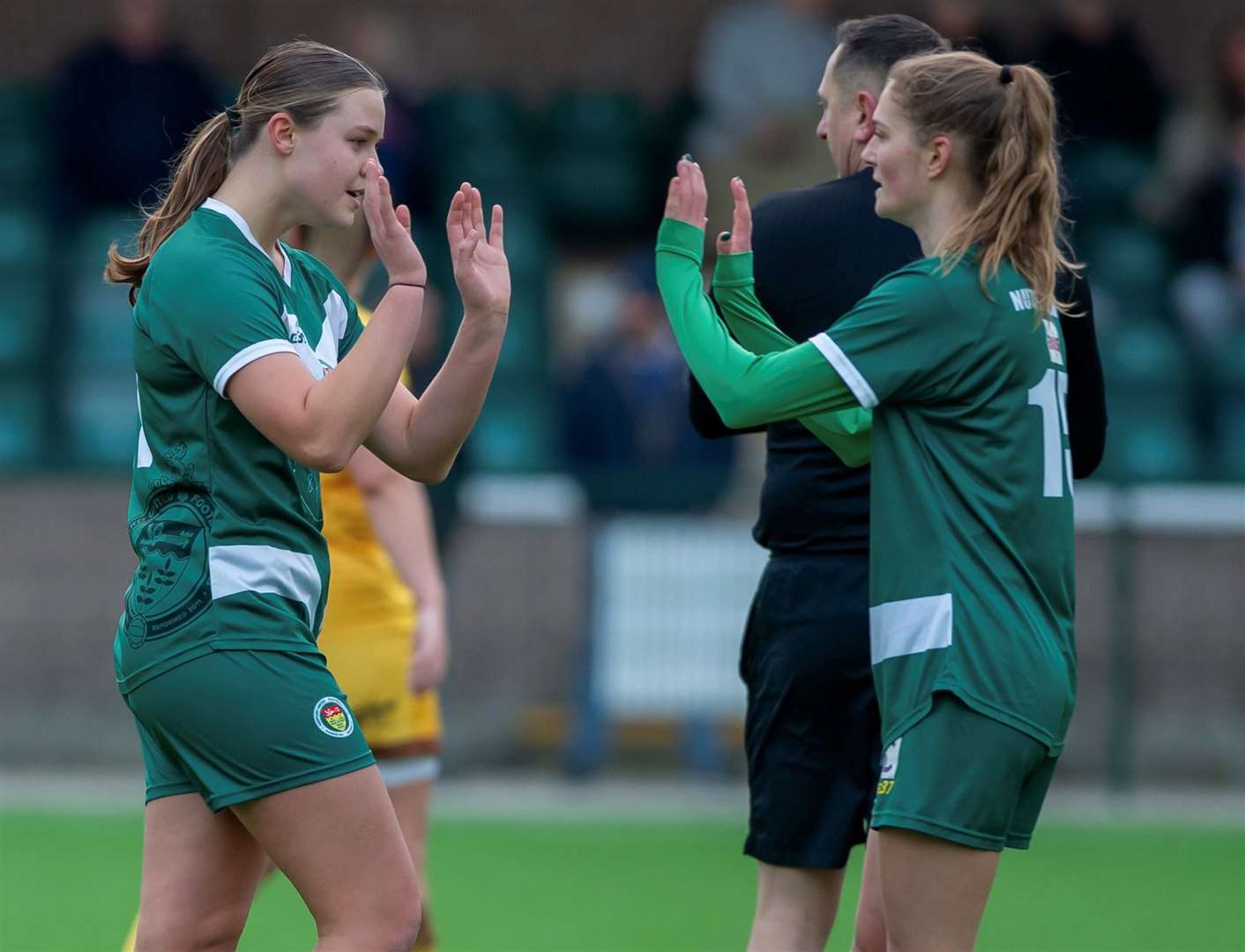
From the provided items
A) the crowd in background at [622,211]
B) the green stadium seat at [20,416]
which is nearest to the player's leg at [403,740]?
the crowd in background at [622,211]

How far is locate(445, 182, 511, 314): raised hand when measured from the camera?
3312mm

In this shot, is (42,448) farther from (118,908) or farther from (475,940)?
(475,940)

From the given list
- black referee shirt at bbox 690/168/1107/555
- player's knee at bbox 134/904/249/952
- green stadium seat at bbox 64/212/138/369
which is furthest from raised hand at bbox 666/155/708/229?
green stadium seat at bbox 64/212/138/369

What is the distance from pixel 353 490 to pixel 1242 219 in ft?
24.3

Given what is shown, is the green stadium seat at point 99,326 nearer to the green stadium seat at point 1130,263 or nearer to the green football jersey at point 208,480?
Result: the green stadium seat at point 1130,263

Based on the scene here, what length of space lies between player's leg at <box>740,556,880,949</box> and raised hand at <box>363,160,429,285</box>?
3.60 feet

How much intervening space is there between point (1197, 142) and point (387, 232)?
9.00 metres

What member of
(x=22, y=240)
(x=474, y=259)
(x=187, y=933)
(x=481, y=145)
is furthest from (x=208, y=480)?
(x=481, y=145)

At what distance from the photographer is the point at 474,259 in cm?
333

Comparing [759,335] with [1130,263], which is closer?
[759,335]

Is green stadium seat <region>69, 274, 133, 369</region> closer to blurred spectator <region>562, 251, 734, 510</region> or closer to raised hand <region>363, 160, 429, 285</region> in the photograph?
blurred spectator <region>562, 251, 734, 510</region>

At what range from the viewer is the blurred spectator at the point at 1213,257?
10.4 m

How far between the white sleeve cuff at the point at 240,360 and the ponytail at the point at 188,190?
411 mm

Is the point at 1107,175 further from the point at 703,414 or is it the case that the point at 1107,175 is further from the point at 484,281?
the point at 484,281
